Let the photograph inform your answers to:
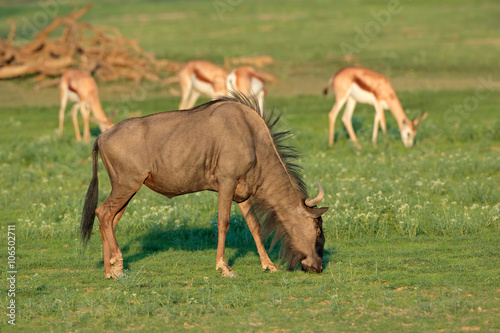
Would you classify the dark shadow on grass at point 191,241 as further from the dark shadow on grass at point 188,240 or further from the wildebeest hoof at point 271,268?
the wildebeest hoof at point 271,268

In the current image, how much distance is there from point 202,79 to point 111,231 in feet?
40.7

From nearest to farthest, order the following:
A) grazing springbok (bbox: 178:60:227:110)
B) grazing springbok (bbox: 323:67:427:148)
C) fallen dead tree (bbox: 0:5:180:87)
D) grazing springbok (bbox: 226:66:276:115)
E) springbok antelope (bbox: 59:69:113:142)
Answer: grazing springbok (bbox: 323:67:427:148), springbok antelope (bbox: 59:69:113:142), grazing springbok (bbox: 226:66:276:115), grazing springbok (bbox: 178:60:227:110), fallen dead tree (bbox: 0:5:180:87)

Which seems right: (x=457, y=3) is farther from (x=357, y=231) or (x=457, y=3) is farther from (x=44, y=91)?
(x=357, y=231)

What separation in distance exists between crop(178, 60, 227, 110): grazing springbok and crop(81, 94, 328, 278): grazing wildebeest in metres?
11.8

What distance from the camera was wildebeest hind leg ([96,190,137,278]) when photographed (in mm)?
7457

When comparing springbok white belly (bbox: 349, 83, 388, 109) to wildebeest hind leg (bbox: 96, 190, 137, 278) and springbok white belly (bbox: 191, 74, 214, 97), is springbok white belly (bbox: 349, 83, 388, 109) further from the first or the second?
wildebeest hind leg (bbox: 96, 190, 137, 278)

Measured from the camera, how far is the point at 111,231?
7.51m

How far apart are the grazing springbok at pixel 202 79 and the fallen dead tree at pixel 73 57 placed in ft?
14.9

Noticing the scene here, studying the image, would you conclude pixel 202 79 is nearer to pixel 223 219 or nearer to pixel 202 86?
pixel 202 86

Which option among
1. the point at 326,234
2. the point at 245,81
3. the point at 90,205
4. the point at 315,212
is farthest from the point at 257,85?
the point at 315,212

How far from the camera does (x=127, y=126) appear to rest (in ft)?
24.6

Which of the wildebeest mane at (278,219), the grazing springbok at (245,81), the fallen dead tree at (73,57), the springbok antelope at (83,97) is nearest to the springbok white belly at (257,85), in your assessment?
the grazing springbok at (245,81)

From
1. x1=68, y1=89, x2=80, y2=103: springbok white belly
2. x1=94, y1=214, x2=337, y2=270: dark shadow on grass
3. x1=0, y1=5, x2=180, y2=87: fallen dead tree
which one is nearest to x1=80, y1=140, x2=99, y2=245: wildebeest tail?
x1=94, y1=214, x2=337, y2=270: dark shadow on grass

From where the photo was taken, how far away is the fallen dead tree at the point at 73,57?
23.8 meters
